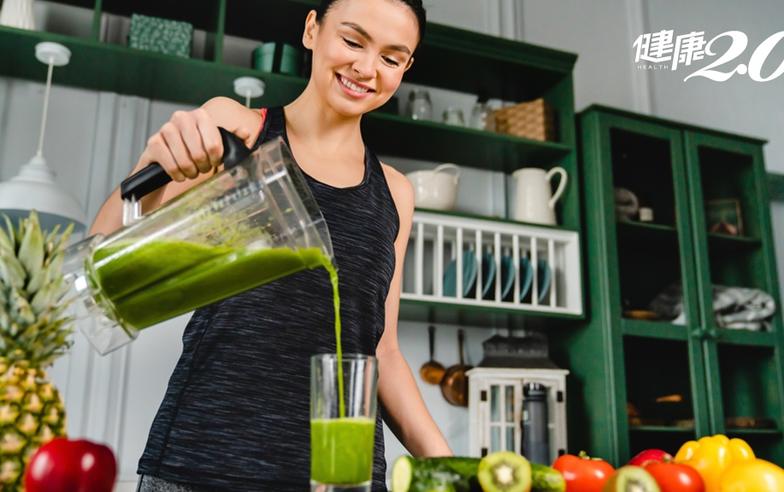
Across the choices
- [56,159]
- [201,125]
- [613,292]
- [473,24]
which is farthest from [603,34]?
[201,125]

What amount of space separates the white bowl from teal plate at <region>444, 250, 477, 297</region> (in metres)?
0.19

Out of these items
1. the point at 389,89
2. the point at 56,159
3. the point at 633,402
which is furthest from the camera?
the point at 633,402

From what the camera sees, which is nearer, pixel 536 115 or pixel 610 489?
pixel 610 489

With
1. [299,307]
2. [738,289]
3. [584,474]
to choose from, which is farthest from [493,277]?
[584,474]

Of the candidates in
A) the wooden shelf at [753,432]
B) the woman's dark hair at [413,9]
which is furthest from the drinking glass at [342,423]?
the wooden shelf at [753,432]

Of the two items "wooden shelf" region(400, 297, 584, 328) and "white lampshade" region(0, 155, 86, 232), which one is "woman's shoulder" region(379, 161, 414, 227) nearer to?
"wooden shelf" region(400, 297, 584, 328)

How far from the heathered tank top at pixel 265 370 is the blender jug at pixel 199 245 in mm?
249

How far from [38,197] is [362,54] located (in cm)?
128

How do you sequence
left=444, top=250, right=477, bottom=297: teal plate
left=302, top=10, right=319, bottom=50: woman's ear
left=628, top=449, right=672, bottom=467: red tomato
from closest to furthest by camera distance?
left=628, top=449, right=672, bottom=467: red tomato
left=302, top=10, right=319, bottom=50: woman's ear
left=444, top=250, right=477, bottom=297: teal plate

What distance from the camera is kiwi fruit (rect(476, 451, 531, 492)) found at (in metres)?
0.69

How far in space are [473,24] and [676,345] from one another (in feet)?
5.10

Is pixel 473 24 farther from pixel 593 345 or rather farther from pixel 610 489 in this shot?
pixel 610 489

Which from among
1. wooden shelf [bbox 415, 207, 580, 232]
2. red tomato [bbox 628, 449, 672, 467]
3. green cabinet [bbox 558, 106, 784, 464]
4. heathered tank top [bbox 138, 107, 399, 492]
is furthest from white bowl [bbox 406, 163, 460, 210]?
red tomato [bbox 628, 449, 672, 467]

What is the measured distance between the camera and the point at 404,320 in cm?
271
